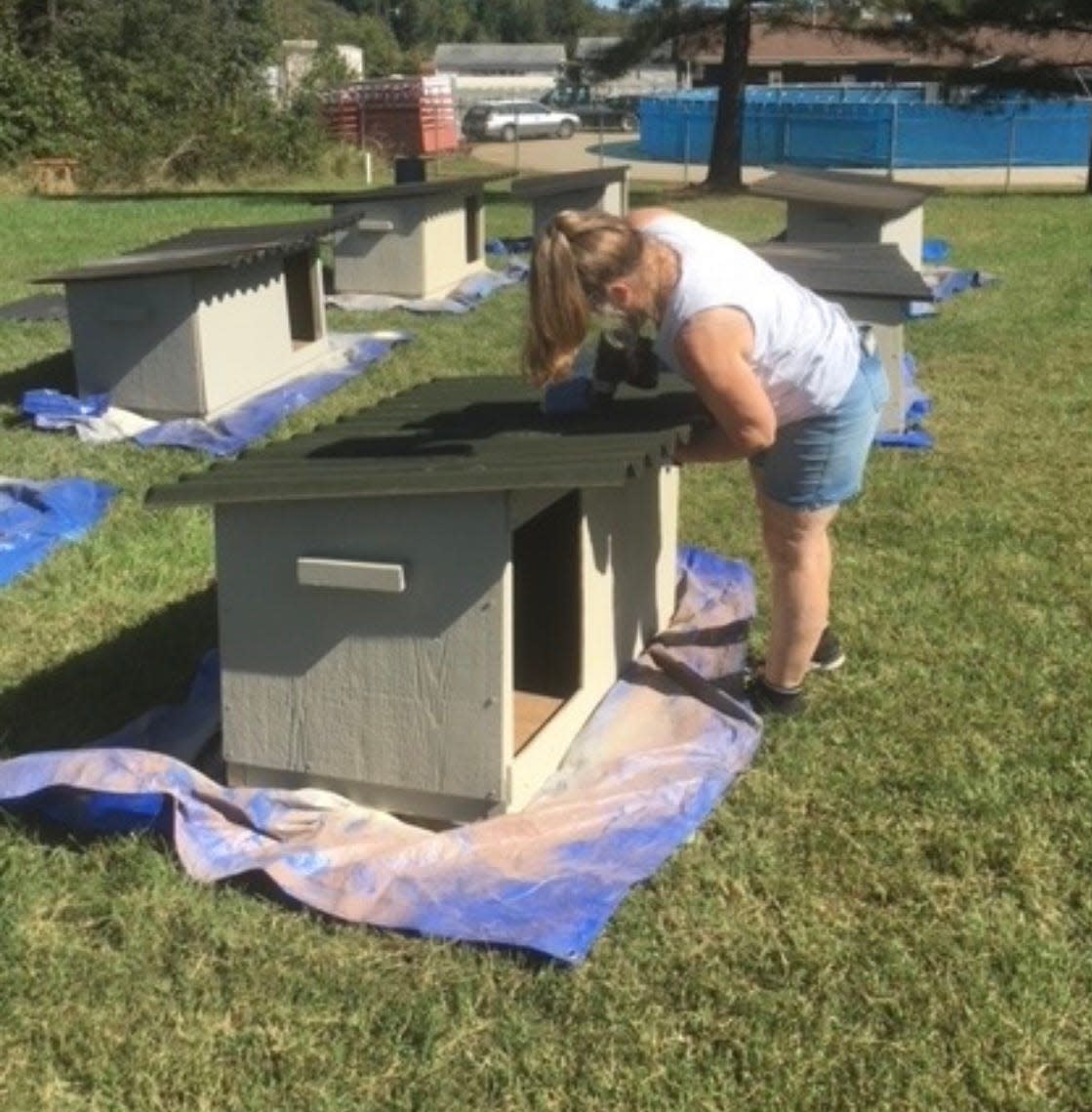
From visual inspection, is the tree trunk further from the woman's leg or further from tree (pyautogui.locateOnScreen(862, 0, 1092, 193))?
the woman's leg

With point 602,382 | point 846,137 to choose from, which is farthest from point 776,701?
point 846,137

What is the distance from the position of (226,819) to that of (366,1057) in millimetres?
876

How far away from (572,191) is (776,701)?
9521 mm

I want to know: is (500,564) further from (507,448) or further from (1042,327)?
(1042,327)

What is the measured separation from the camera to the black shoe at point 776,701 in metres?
3.80

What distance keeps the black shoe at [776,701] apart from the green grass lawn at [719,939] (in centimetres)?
5

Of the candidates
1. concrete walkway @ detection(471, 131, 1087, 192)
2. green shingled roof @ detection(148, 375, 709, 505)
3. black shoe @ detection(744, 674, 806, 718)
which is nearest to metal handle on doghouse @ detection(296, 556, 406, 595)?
green shingled roof @ detection(148, 375, 709, 505)

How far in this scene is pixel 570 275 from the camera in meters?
3.07

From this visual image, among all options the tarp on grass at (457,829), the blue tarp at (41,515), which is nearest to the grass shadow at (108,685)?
the tarp on grass at (457,829)

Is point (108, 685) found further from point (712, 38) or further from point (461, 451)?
point (712, 38)

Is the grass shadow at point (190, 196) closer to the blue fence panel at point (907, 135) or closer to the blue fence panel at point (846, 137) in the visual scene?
the blue fence panel at point (907, 135)

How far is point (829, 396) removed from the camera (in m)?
3.40

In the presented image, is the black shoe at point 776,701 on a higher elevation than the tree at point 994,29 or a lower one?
lower

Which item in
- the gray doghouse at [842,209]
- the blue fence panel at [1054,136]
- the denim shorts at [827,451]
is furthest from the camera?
the blue fence panel at [1054,136]
